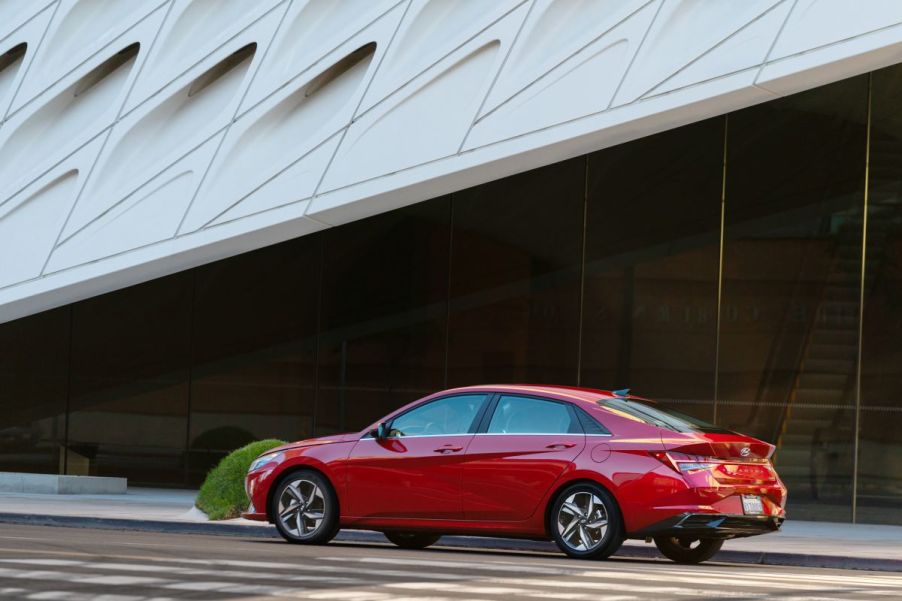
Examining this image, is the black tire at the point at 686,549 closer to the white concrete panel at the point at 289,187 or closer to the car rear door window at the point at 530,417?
the car rear door window at the point at 530,417

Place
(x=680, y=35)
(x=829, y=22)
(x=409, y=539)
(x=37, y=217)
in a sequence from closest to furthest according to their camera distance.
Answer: (x=409, y=539) < (x=829, y=22) < (x=680, y=35) < (x=37, y=217)

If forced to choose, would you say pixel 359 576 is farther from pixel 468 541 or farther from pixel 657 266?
pixel 657 266

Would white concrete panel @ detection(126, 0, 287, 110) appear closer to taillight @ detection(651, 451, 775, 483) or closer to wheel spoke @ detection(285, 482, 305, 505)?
wheel spoke @ detection(285, 482, 305, 505)

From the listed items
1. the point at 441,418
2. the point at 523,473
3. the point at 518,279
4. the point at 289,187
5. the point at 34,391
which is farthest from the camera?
the point at 34,391

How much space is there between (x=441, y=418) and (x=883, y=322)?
10.0 meters

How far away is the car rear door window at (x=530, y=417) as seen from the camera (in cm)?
1238

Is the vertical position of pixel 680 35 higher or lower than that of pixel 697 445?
higher

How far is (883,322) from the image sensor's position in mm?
20859

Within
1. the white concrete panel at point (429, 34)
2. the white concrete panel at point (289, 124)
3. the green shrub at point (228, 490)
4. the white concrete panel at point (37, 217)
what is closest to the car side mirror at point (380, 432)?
the green shrub at point (228, 490)

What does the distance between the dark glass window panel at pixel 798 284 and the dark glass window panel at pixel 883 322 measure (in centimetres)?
18

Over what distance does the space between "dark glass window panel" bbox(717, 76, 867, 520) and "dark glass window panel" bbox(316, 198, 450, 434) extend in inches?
193

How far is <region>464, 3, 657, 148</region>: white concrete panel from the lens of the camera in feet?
58.2

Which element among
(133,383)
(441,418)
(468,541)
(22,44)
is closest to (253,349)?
(133,383)

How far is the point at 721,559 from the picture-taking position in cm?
1361
